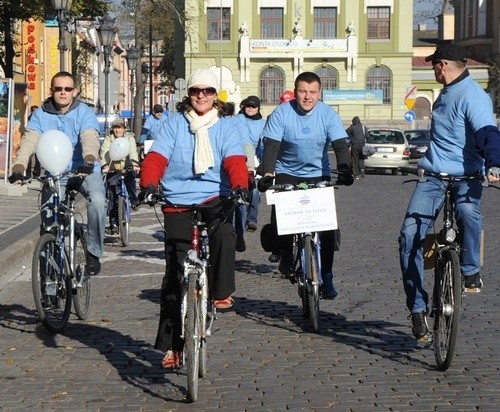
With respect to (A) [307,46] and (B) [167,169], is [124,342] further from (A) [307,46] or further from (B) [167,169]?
(A) [307,46]

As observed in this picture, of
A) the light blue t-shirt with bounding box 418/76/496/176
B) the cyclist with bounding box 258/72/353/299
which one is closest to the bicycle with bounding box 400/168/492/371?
the light blue t-shirt with bounding box 418/76/496/176

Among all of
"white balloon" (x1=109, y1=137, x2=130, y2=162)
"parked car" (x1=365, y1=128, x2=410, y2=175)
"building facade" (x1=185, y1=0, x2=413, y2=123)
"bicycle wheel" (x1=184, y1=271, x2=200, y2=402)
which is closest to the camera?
"bicycle wheel" (x1=184, y1=271, x2=200, y2=402)

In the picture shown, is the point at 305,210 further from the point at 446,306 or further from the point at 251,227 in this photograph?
the point at 251,227

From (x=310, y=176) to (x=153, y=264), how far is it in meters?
4.48

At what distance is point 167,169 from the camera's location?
25.2 ft

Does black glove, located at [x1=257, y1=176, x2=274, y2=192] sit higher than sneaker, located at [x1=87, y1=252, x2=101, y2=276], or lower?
higher

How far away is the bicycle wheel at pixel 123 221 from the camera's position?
1688 cm

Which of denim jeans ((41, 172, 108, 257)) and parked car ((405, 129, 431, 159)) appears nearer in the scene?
denim jeans ((41, 172, 108, 257))

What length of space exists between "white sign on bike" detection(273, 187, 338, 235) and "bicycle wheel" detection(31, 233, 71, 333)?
1.60 meters

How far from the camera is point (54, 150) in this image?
9672 millimetres

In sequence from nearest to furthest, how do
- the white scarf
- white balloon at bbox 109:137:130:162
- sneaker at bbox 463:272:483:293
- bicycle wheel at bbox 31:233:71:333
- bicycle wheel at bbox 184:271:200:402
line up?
bicycle wheel at bbox 184:271:200:402
the white scarf
sneaker at bbox 463:272:483:293
bicycle wheel at bbox 31:233:71:333
white balloon at bbox 109:137:130:162

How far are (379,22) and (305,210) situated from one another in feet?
269

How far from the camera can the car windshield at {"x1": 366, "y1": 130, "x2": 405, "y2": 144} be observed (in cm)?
4494

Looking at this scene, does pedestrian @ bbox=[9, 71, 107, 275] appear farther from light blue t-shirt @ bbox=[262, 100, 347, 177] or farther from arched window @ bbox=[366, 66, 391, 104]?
arched window @ bbox=[366, 66, 391, 104]
